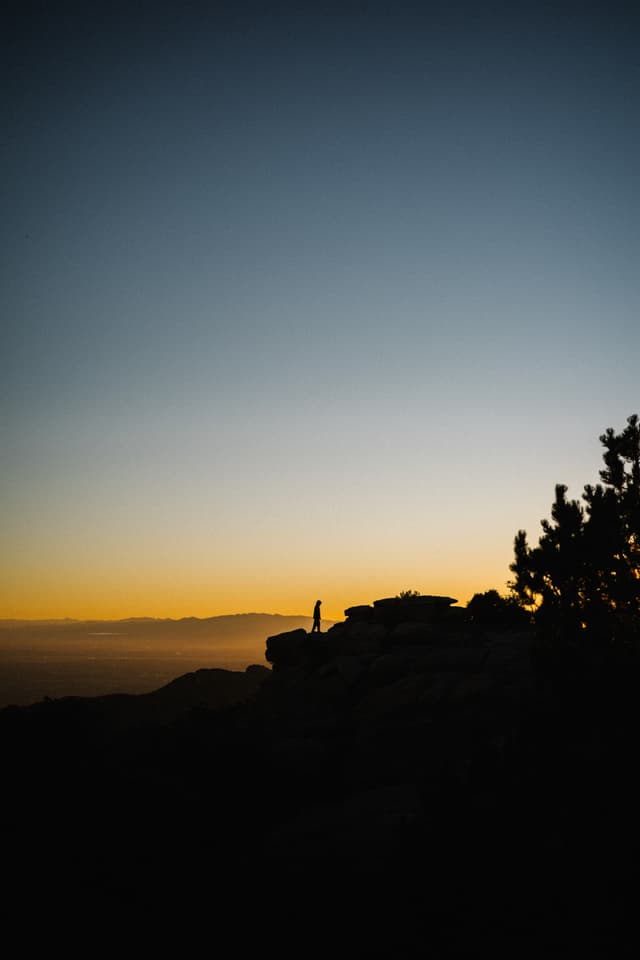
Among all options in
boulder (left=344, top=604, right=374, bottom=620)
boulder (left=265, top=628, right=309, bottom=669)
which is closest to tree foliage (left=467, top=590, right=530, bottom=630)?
boulder (left=344, top=604, right=374, bottom=620)

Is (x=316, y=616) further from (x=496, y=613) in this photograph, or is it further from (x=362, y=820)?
(x=362, y=820)

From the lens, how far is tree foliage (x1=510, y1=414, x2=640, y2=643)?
67.9 feet

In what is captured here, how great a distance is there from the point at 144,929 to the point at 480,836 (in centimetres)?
602

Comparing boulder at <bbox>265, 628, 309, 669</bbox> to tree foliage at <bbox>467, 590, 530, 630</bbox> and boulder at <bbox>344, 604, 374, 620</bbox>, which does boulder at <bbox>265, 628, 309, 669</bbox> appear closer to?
boulder at <bbox>344, 604, 374, 620</bbox>

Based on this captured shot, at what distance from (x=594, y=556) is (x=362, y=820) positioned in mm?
13118

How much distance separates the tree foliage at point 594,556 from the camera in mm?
20706

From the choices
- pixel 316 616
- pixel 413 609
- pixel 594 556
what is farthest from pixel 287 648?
pixel 594 556

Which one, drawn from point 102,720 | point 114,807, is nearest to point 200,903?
point 114,807

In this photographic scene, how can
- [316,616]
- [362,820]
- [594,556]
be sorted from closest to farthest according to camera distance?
[362,820] < [594,556] < [316,616]

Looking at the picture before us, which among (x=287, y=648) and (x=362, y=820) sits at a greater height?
(x=287, y=648)

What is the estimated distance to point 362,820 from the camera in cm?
1308

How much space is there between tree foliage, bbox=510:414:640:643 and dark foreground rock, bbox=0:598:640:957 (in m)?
3.17

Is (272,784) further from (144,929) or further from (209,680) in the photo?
(209,680)

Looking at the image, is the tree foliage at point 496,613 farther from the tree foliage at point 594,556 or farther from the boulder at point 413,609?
the tree foliage at point 594,556
